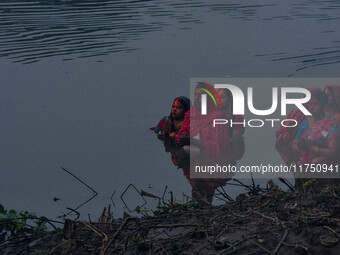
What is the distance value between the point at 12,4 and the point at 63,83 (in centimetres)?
1344

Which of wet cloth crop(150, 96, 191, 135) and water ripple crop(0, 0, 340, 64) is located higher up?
water ripple crop(0, 0, 340, 64)

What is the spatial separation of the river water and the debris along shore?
190cm

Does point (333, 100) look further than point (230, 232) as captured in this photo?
Yes

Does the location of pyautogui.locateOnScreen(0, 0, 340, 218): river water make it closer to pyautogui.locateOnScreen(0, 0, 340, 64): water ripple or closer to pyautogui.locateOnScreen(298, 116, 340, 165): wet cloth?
pyautogui.locateOnScreen(0, 0, 340, 64): water ripple

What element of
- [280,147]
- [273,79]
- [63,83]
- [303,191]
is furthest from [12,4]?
[303,191]

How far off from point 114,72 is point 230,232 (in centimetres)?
978

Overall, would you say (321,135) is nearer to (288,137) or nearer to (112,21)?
(288,137)

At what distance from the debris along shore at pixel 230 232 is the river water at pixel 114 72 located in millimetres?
1900

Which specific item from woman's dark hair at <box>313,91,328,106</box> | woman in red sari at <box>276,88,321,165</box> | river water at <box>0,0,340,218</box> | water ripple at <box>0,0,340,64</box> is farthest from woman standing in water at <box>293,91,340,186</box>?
water ripple at <box>0,0,340,64</box>

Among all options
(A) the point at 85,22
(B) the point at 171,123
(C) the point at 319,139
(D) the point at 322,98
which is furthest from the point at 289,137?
(A) the point at 85,22

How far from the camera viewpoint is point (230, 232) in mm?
4375

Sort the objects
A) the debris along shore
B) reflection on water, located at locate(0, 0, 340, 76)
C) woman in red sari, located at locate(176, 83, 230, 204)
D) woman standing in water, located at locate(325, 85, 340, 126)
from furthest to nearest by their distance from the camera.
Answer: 1. reflection on water, located at locate(0, 0, 340, 76)
2. woman in red sari, located at locate(176, 83, 230, 204)
3. woman standing in water, located at locate(325, 85, 340, 126)
4. the debris along shore

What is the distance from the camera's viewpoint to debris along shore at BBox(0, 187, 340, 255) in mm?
4070

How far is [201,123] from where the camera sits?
8680mm
